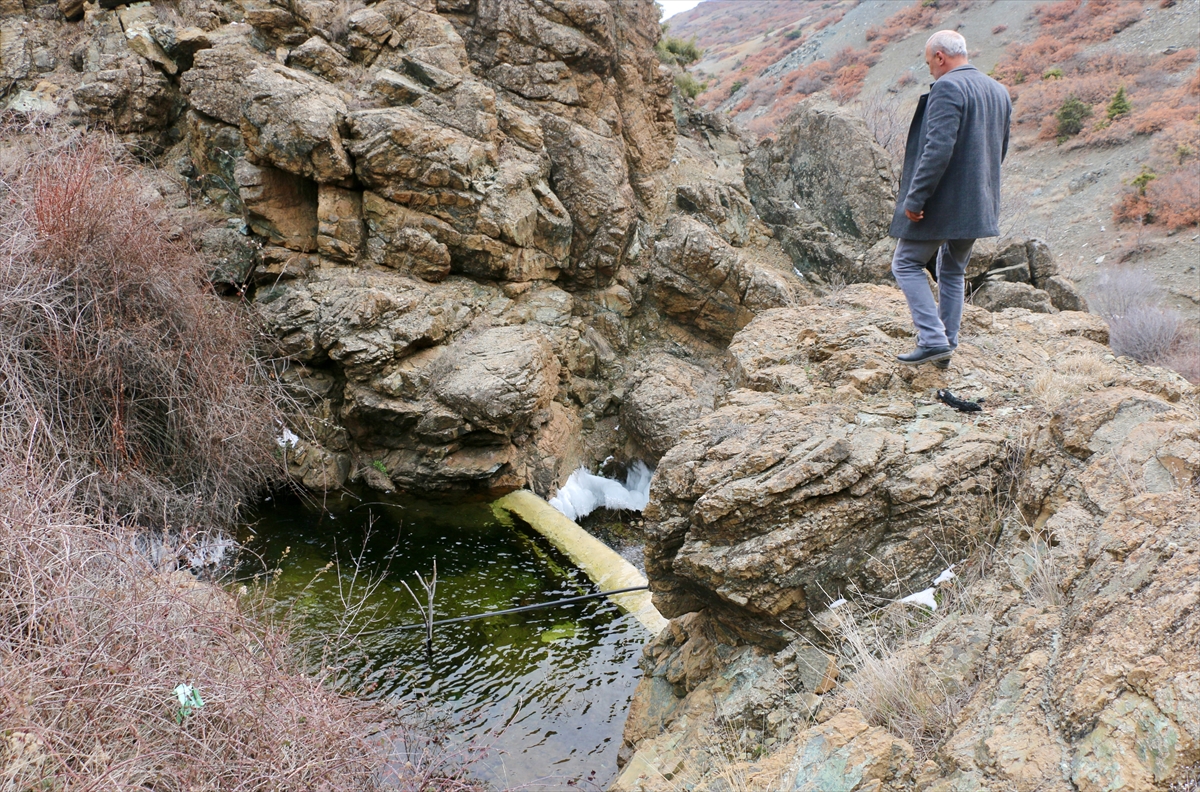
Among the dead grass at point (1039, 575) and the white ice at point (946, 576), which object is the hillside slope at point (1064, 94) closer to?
the white ice at point (946, 576)

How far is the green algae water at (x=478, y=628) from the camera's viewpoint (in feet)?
16.7

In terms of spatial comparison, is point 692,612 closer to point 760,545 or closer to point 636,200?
point 760,545

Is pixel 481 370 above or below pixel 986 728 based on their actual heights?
below

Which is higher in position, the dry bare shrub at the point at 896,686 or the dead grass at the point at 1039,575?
the dead grass at the point at 1039,575

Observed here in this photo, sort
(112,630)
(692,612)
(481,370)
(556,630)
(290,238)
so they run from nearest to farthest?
(112,630) → (692,612) → (556,630) → (481,370) → (290,238)

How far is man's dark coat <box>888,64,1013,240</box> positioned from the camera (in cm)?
402

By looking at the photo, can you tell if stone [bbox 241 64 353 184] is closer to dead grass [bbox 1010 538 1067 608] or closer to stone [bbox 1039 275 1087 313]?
dead grass [bbox 1010 538 1067 608]

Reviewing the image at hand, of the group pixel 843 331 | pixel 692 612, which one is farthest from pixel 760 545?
pixel 843 331

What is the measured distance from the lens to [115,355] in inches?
260

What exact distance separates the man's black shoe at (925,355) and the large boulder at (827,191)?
21.8ft

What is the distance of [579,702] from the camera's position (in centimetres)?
542

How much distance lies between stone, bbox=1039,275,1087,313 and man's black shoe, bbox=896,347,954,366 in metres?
6.84

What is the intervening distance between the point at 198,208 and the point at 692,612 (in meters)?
8.36

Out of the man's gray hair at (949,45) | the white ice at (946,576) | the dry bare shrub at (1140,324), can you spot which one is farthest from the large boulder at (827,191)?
the white ice at (946,576)
